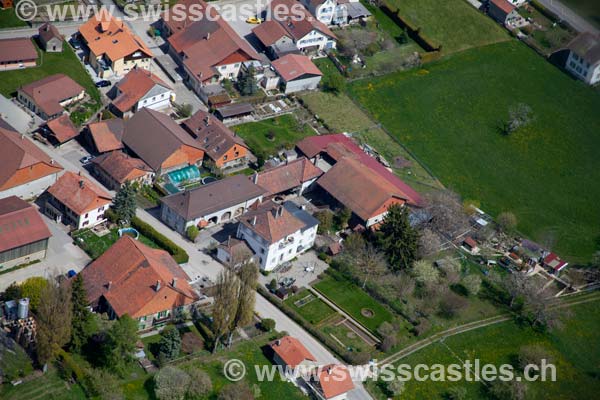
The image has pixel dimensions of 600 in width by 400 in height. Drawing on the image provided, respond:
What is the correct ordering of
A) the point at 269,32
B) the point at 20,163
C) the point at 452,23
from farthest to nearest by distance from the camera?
the point at 452,23 < the point at 269,32 < the point at 20,163

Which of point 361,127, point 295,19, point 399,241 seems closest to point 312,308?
point 399,241

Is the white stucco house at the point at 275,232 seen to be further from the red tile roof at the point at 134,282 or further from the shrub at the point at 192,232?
the red tile roof at the point at 134,282

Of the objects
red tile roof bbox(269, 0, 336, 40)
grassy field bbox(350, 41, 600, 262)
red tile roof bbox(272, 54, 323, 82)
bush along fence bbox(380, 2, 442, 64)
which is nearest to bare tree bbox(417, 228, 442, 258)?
grassy field bbox(350, 41, 600, 262)

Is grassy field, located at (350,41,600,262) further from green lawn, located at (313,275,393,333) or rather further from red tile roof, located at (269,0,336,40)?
green lawn, located at (313,275,393,333)

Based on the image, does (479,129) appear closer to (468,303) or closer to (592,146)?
(592,146)

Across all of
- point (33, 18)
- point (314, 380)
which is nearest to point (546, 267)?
point (314, 380)

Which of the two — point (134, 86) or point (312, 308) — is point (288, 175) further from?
point (134, 86)
